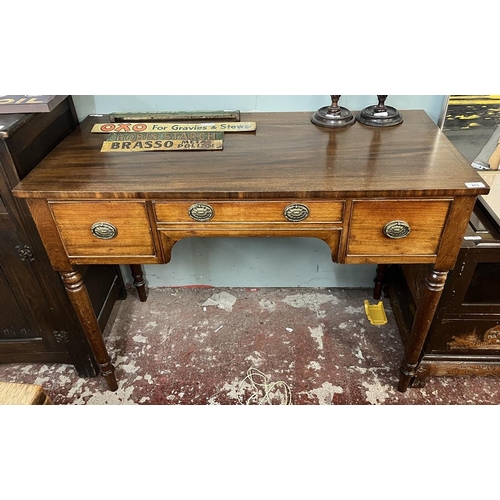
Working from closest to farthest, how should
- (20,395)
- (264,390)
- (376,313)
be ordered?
(20,395) → (264,390) → (376,313)

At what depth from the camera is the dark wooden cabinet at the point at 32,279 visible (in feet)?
4.33

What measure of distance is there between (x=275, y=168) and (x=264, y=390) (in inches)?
37.3

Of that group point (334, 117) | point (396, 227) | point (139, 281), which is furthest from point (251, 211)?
point (139, 281)

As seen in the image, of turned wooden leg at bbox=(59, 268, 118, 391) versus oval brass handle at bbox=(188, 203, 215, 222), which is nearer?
oval brass handle at bbox=(188, 203, 215, 222)

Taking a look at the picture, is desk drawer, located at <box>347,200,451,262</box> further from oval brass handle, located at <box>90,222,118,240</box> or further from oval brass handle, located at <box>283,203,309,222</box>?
oval brass handle, located at <box>90,222,118,240</box>

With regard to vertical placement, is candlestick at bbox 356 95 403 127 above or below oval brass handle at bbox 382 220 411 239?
above

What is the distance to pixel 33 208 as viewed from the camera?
1249 millimetres

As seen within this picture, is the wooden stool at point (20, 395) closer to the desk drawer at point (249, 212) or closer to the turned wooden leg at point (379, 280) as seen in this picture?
the desk drawer at point (249, 212)

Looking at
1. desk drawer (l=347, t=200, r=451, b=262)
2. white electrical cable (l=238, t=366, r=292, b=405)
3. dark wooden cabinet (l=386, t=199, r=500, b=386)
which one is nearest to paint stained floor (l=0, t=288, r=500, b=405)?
white electrical cable (l=238, t=366, r=292, b=405)

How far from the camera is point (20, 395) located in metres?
0.99

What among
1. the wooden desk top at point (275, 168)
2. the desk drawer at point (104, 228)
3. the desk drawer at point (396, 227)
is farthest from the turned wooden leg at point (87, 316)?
the desk drawer at point (396, 227)

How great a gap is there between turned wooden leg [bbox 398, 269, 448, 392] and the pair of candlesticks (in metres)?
0.57

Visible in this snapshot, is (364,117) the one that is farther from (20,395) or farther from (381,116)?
(20,395)

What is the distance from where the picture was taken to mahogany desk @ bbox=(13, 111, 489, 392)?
1.20 m
